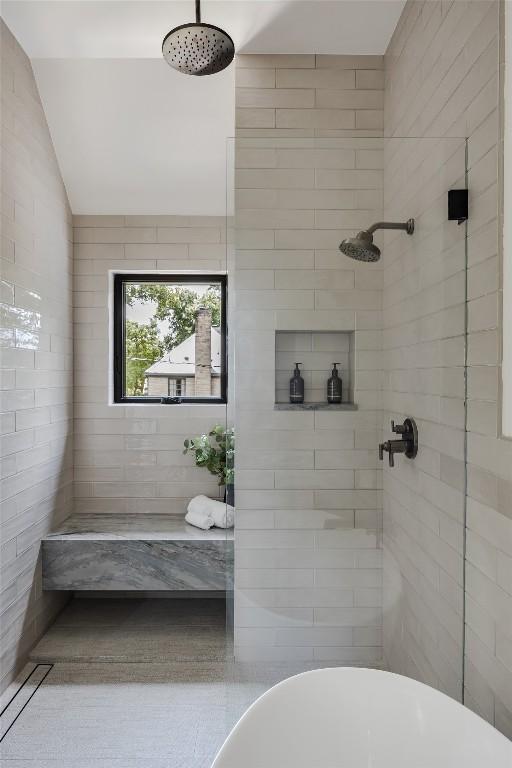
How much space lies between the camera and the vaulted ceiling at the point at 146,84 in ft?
7.02

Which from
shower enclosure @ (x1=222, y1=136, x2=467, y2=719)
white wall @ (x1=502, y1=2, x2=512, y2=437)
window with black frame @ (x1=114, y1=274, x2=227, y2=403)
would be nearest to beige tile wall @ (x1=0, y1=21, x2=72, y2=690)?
window with black frame @ (x1=114, y1=274, x2=227, y2=403)

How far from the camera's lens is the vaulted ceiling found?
2.14 m

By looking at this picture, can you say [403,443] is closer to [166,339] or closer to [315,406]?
[315,406]

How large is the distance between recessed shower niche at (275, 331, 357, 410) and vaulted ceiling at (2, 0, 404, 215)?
1.44m

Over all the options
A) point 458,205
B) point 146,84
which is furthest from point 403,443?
point 146,84

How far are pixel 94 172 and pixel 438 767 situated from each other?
9.91ft

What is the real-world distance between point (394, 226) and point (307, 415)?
59cm

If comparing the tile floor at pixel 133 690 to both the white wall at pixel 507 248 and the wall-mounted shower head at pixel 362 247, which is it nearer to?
the white wall at pixel 507 248

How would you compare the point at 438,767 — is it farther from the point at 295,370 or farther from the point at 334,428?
the point at 295,370

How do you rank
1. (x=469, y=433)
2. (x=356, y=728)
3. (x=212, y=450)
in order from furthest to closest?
(x=212, y=450) < (x=469, y=433) < (x=356, y=728)

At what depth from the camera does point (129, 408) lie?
126 inches

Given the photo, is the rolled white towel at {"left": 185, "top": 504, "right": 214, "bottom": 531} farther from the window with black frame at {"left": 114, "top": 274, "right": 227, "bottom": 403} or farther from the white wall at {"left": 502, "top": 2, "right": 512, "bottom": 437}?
the white wall at {"left": 502, "top": 2, "right": 512, "bottom": 437}

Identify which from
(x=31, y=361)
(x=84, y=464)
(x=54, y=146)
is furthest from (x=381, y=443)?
(x=54, y=146)

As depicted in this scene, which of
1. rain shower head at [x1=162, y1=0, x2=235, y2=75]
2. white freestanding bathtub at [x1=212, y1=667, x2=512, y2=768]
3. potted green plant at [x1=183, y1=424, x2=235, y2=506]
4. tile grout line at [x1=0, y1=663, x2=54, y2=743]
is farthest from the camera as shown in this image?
potted green plant at [x1=183, y1=424, x2=235, y2=506]
